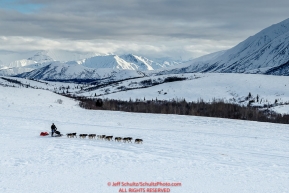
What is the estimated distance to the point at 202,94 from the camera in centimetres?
13588

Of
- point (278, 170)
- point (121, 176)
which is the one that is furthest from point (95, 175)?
point (278, 170)

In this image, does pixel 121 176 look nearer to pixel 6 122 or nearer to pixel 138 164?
pixel 138 164

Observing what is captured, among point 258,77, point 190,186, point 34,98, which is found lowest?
point 190,186

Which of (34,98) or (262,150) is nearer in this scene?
(262,150)

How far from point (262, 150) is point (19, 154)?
18.4 m

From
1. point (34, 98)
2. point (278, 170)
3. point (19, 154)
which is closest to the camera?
point (278, 170)

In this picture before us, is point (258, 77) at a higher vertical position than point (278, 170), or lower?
higher

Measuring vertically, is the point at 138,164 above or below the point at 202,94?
below

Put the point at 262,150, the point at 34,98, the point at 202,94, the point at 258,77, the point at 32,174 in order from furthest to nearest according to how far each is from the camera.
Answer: the point at 258,77 < the point at 202,94 < the point at 34,98 < the point at 262,150 < the point at 32,174

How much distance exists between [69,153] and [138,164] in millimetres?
5342

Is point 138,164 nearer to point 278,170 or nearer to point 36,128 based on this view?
point 278,170

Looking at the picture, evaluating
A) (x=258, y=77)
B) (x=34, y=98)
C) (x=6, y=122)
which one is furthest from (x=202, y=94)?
(x=6, y=122)

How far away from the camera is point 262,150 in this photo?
1006 inches

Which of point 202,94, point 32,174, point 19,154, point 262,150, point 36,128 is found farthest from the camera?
point 202,94
